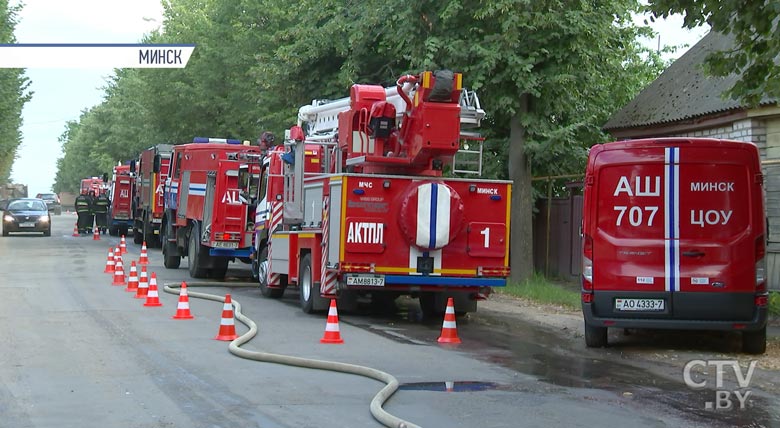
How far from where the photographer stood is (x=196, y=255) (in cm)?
2273

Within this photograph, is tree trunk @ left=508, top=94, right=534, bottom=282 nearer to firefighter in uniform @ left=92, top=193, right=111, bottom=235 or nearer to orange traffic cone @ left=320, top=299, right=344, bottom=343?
orange traffic cone @ left=320, top=299, right=344, bottom=343

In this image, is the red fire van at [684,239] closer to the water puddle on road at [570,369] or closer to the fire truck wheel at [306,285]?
the water puddle on road at [570,369]

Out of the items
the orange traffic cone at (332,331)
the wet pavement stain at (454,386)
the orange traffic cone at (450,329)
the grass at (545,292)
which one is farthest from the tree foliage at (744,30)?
the orange traffic cone at (332,331)

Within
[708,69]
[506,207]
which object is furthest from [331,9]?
[708,69]

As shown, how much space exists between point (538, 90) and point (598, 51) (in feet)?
4.53

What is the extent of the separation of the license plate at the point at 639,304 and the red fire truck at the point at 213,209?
9972 millimetres

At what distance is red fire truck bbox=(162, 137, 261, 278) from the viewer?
21500 millimetres

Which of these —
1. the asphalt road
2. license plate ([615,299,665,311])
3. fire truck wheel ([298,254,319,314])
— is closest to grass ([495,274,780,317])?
the asphalt road

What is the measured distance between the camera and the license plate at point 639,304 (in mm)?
11961

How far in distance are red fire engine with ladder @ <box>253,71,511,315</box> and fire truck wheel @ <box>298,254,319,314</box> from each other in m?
0.02

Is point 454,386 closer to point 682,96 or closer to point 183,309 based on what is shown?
point 183,309

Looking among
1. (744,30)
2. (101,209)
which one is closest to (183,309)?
(744,30)

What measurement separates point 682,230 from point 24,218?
37490 mm

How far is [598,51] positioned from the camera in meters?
20.7
